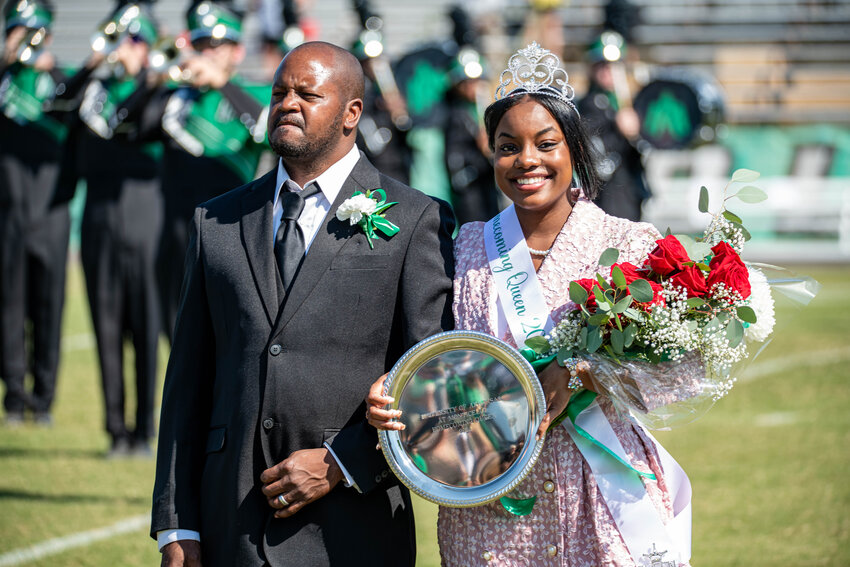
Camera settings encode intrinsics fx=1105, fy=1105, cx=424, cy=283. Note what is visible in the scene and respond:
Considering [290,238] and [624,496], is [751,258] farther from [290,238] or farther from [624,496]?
[290,238]

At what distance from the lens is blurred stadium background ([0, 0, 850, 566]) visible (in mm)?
5371

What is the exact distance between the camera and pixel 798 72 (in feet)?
73.8

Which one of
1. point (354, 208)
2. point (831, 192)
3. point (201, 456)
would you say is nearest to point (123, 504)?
point (201, 456)

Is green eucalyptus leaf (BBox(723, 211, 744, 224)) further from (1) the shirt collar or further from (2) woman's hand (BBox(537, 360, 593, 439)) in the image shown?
(1) the shirt collar

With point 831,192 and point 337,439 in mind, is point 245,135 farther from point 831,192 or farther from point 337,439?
point 831,192

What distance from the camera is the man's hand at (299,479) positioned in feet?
8.98

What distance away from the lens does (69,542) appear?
5.18 metres

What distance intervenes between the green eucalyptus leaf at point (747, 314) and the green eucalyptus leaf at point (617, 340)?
0.32 m

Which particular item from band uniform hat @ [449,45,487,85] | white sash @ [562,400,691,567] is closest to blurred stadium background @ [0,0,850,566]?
band uniform hat @ [449,45,487,85]

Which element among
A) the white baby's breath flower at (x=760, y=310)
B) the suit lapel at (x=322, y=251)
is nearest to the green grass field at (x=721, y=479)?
the white baby's breath flower at (x=760, y=310)

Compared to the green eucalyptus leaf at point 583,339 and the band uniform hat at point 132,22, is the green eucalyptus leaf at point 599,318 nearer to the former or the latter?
the green eucalyptus leaf at point 583,339

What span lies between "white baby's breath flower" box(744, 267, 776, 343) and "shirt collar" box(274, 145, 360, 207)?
1.11 metres

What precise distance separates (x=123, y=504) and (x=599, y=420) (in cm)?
368

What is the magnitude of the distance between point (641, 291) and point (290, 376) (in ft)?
2.96
